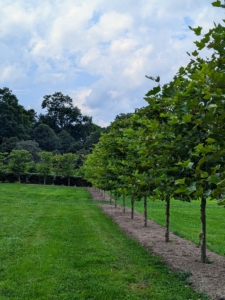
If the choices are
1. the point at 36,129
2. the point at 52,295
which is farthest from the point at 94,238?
the point at 36,129

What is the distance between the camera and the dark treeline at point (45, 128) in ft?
223

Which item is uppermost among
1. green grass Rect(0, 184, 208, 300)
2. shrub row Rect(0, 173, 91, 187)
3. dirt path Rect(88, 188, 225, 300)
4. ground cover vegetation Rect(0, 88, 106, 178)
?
ground cover vegetation Rect(0, 88, 106, 178)

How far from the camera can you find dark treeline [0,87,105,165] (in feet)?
223

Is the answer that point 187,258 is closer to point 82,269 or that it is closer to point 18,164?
point 82,269

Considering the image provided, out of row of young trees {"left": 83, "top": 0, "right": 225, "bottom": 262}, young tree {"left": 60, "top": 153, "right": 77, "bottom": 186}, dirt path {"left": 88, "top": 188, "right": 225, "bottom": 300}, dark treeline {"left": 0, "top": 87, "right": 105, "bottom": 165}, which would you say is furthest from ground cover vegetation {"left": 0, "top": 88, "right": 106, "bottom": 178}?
row of young trees {"left": 83, "top": 0, "right": 225, "bottom": 262}

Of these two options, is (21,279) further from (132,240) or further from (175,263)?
(132,240)

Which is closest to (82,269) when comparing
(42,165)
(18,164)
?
(18,164)

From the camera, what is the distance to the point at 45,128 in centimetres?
8100

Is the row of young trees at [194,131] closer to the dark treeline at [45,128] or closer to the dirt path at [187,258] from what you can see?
the dirt path at [187,258]

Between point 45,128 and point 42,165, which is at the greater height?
point 45,128

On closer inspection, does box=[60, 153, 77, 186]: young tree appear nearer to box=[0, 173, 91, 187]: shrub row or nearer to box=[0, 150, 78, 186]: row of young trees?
box=[0, 150, 78, 186]: row of young trees

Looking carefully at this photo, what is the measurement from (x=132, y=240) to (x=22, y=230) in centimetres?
369

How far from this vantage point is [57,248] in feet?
26.7

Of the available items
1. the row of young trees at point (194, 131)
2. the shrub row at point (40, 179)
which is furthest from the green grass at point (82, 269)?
the shrub row at point (40, 179)
